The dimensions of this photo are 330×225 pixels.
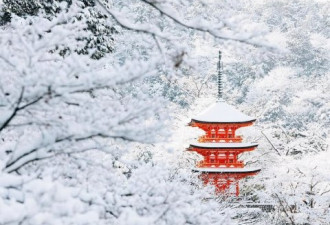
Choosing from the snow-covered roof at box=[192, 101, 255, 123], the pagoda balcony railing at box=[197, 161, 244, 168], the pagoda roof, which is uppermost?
the snow-covered roof at box=[192, 101, 255, 123]

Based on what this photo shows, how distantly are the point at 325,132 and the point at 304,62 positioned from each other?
8.42 meters

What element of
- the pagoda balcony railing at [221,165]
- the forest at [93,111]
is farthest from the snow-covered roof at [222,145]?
the forest at [93,111]

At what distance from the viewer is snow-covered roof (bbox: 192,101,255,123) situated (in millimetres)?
15562

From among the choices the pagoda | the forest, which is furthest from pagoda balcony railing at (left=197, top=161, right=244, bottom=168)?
the forest

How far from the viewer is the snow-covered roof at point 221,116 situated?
1556 centimetres

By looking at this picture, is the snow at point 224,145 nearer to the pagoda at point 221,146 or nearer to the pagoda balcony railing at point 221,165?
the pagoda at point 221,146

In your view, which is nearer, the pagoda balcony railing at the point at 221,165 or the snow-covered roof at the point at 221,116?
the snow-covered roof at the point at 221,116

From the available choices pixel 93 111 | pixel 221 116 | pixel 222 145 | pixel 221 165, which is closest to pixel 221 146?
pixel 222 145

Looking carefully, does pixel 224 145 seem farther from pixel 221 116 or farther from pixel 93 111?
pixel 93 111

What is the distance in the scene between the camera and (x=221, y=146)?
52.0 feet

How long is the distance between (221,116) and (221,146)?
2.47 feet

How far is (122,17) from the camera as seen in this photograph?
2.59 m

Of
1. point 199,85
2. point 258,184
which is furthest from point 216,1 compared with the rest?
point 199,85

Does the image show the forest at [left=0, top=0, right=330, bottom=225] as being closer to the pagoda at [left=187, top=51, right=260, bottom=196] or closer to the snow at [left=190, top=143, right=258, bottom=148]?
the pagoda at [left=187, top=51, right=260, bottom=196]
